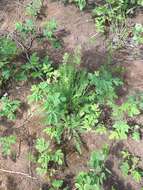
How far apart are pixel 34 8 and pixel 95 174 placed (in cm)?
183

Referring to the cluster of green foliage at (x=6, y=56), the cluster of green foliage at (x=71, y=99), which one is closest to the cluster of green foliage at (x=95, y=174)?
the cluster of green foliage at (x=71, y=99)

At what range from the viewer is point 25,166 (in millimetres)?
2678

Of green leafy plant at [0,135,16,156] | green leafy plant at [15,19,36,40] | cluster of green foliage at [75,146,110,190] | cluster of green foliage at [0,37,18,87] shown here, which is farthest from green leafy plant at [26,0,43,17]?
cluster of green foliage at [75,146,110,190]

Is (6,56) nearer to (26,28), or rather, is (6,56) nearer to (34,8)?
(26,28)

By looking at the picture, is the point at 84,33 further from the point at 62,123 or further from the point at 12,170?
the point at 12,170

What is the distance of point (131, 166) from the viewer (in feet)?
8.67

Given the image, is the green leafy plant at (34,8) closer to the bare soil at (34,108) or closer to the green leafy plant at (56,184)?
the bare soil at (34,108)

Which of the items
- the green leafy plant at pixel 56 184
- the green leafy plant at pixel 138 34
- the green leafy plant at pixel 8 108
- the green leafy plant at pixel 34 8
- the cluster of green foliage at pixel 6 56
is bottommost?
the green leafy plant at pixel 56 184

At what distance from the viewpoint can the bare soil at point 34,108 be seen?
8.61 ft

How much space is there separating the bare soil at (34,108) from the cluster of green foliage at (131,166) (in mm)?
41

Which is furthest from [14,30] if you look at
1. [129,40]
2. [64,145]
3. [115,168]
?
[115,168]

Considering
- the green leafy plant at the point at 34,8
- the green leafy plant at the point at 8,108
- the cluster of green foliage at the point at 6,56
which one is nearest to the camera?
the green leafy plant at the point at 8,108

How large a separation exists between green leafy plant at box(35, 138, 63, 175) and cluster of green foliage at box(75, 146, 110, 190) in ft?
0.69

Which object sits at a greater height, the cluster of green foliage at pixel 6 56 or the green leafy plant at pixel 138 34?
the green leafy plant at pixel 138 34
